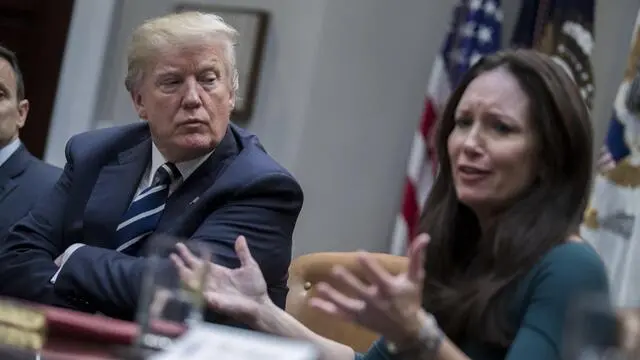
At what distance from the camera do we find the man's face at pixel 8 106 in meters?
2.84

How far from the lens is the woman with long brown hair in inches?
58.1

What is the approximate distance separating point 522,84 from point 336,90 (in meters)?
1.96

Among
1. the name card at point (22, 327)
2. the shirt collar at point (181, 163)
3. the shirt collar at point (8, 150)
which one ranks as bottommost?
the shirt collar at point (8, 150)

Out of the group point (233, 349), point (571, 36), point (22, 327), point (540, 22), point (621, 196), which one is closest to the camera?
point (233, 349)

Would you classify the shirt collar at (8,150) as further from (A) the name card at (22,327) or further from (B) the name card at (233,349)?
(B) the name card at (233,349)

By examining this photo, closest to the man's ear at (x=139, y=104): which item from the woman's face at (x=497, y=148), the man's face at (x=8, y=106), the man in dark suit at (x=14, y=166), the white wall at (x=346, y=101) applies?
the man in dark suit at (x=14, y=166)

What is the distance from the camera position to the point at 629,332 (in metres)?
0.89

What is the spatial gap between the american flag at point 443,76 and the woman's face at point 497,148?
1.85 metres

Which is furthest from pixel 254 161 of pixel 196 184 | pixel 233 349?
pixel 233 349

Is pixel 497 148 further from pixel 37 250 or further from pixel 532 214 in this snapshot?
pixel 37 250

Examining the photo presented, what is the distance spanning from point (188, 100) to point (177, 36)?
14 centimetres

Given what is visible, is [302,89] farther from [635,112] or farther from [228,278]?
[228,278]

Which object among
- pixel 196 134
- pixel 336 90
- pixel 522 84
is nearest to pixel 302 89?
pixel 336 90

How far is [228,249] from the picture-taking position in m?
1.95
